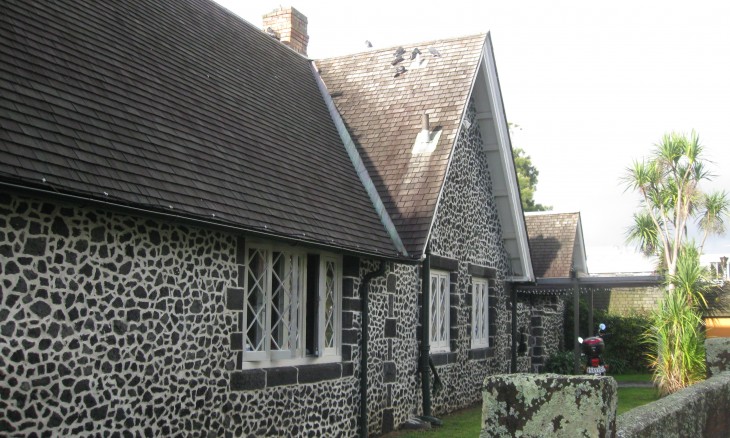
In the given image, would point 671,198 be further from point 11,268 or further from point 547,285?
point 11,268

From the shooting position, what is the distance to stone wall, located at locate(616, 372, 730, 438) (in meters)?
5.71

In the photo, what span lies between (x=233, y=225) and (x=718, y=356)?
637cm

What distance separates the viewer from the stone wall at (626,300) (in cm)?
2961

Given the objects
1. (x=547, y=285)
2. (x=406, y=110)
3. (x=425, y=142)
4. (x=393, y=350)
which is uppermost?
(x=406, y=110)

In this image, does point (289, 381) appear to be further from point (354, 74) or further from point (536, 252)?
point (536, 252)

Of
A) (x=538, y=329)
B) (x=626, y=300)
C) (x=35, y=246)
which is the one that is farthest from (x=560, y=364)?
(x=35, y=246)

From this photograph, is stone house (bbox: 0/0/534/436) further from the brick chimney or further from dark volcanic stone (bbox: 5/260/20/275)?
the brick chimney

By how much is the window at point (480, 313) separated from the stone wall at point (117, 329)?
7.63 m

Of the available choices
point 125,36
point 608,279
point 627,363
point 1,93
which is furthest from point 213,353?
point 627,363

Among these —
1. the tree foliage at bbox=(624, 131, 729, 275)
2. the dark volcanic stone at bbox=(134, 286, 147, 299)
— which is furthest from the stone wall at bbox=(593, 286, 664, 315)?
the dark volcanic stone at bbox=(134, 286, 147, 299)

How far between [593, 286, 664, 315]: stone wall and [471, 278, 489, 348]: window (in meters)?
12.5

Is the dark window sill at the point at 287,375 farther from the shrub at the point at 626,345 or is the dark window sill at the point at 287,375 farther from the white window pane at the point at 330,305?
the shrub at the point at 626,345

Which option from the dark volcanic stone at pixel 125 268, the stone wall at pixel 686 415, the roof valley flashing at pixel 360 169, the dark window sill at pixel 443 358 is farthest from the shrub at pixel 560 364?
the dark volcanic stone at pixel 125 268

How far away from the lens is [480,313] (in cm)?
1772
